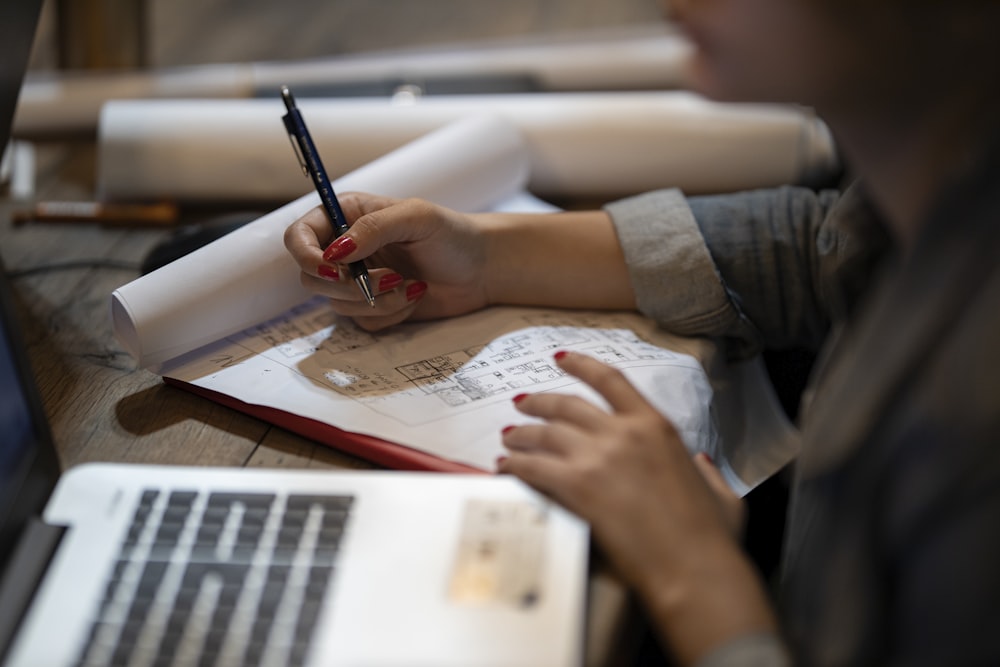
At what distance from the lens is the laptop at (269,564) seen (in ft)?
1.56

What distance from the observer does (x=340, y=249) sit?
75 centimetres

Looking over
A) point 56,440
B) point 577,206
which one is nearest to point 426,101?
point 577,206

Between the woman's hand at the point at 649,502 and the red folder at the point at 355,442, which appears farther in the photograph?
the red folder at the point at 355,442

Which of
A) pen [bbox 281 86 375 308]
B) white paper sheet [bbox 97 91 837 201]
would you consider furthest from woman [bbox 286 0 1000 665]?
white paper sheet [bbox 97 91 837 201]

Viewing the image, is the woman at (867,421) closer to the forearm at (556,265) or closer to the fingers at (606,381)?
the fingers at (606,381)

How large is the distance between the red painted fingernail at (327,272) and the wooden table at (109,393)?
0.43 feet

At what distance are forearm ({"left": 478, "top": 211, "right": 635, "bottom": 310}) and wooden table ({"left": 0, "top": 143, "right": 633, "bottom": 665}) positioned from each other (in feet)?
Answer: 0.81

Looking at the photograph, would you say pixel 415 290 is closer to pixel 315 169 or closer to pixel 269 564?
pixel 315 169

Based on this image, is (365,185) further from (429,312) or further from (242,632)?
(242,632)

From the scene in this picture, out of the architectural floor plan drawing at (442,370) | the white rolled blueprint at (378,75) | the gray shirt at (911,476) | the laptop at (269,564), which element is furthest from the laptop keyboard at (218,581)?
the white rolled blueprint at (378,75)

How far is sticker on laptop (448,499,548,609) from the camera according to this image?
0.50m

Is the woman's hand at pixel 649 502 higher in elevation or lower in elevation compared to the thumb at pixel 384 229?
lower

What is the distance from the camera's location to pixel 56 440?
67 cm

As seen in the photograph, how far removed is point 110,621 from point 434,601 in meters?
0.17
